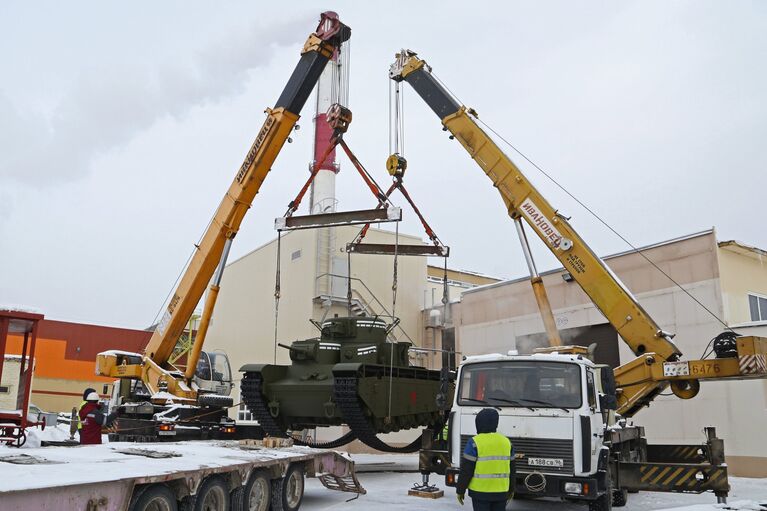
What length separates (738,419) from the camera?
46.4 feet

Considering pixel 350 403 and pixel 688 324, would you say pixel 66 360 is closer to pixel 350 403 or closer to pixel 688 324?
pixel 350 403

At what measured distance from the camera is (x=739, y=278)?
50.4ft

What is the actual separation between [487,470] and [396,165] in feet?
32.0

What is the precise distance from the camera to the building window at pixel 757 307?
610 inches

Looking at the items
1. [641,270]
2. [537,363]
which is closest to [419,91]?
[641,270]

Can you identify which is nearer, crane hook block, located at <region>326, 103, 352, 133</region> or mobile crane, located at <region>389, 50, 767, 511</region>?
mobile crane, located at <region>389, 50, 767, 511</region>

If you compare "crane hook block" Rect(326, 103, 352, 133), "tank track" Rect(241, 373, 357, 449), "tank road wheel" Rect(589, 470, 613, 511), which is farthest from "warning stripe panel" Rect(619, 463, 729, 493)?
"crane hook block" Rect(326, 103, 352, 133)

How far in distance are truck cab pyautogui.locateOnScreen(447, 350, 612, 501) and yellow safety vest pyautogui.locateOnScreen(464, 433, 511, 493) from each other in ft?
6.39

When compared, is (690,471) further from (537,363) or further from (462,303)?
(462,303)

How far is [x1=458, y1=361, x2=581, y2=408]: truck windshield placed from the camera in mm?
8508

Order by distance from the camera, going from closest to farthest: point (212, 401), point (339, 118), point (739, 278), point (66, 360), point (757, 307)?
point (212, 401), point (339, 118), point (739, 278), point (757, 307), point (66, 360)

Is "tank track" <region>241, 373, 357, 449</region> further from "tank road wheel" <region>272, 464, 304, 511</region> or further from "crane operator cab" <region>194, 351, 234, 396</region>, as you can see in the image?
"crane operator cab" <region>194, 351, 234, 396</region>

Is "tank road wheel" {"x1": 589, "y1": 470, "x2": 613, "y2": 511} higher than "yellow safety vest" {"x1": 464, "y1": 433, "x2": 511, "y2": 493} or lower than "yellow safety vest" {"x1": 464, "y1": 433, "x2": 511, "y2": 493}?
lower

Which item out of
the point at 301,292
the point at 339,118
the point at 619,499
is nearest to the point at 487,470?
the point at 619,499
